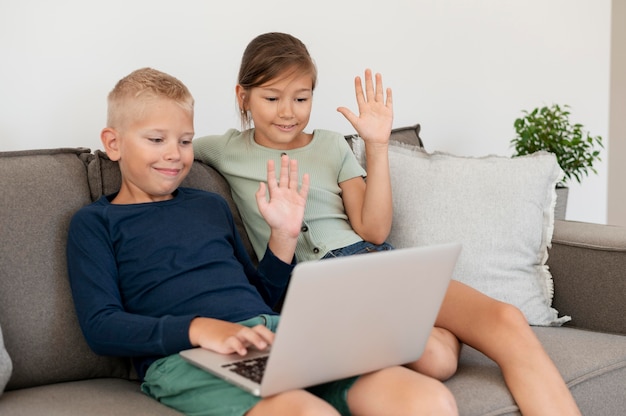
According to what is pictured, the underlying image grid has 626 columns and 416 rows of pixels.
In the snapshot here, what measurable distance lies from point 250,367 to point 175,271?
39cm

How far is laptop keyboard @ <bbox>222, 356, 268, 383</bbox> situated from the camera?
1.34 metres

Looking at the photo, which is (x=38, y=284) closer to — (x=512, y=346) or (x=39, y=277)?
(x=39, y=277)

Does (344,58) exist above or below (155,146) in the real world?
above

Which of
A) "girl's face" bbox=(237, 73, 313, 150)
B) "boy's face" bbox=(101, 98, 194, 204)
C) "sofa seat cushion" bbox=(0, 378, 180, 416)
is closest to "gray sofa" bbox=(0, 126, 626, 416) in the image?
"sofa seat cushion" bbox=(0, 378, 180, 416)

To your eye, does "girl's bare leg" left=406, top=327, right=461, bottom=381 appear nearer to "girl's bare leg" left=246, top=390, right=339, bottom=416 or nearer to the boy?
the boy

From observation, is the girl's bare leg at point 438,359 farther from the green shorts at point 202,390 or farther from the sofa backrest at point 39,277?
the sofa backrest at point 39,277

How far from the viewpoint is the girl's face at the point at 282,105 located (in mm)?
2049

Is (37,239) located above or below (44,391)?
above

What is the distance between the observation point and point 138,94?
5.78 ft

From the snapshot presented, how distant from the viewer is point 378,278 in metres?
1.29

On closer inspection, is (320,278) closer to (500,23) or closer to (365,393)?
(365,393)

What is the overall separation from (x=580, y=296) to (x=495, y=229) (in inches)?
10.9

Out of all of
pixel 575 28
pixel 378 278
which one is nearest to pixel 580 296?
pixel 378 278

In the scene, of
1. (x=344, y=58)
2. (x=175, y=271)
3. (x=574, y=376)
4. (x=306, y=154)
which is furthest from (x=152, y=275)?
(x=344, y=58)
